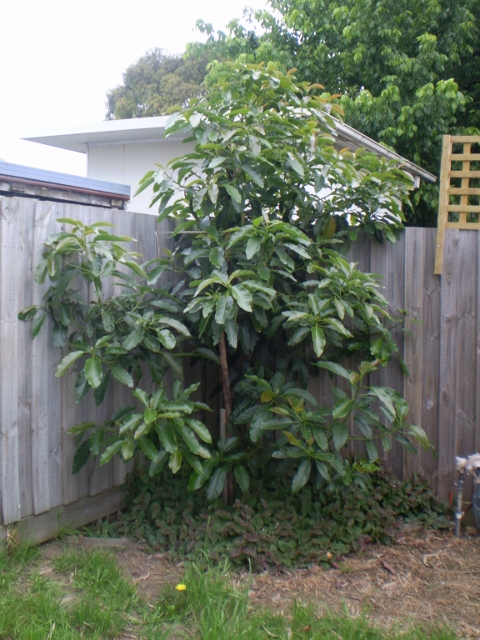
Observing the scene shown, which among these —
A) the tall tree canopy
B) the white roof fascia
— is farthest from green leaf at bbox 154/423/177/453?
the tall tree canopy

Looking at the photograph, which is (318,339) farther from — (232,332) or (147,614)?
(147,614)

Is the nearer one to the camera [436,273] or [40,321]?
[40,321]

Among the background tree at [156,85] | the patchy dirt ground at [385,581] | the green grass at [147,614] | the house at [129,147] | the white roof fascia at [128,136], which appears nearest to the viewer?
the green grass at [147,614]

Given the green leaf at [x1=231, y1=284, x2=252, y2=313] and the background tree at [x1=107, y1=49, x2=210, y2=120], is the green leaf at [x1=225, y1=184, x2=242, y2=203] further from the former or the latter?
the background tree at [x1=107, y1=49, x2=210, y2=120]

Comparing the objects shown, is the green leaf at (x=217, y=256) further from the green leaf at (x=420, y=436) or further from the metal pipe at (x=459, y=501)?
the metal pipe at (x=459, y=501)

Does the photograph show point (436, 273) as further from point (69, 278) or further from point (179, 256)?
point (69, 278)

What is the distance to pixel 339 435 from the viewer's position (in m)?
2.93

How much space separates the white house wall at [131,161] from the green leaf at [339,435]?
219 inches

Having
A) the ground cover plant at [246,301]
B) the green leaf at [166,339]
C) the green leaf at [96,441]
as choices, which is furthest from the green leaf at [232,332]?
the green leaf at [96,441]

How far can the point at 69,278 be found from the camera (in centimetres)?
285

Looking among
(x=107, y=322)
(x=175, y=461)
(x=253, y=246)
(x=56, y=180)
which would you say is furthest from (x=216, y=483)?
(x=56, y=180)

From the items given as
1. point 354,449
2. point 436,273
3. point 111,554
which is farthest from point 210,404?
point 436,273

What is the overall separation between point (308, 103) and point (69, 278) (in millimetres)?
1693

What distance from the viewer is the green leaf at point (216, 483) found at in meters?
3.05
